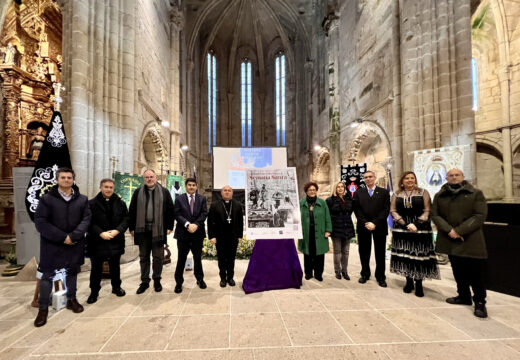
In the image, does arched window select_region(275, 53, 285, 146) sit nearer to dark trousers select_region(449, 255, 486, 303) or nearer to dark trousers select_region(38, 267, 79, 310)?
dark trousers select_region(449, 255, 486, 303)

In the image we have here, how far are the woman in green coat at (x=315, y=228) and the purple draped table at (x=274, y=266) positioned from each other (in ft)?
1.18

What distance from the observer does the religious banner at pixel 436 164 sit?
522 centimetres

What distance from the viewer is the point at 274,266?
149 inches

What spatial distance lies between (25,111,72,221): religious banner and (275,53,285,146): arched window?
18828 mm

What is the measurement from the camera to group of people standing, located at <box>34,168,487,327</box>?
2.91 m

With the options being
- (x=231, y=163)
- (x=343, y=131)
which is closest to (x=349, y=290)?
(x=231, y=163)

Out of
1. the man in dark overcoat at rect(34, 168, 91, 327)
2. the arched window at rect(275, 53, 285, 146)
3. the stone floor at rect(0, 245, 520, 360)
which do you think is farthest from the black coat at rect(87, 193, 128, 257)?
the arched window at rect(275, 53, 285, 146)

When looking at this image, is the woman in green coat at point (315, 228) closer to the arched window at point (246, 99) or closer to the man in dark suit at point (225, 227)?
the man in dark suit at point (225, 227)

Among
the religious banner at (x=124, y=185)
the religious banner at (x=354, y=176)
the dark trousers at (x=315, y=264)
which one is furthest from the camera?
the religious banner at (x=354, y=176)

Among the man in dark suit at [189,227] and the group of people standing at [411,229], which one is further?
the man in dark suit at [189,227]

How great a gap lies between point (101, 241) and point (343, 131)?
1133 centimetres

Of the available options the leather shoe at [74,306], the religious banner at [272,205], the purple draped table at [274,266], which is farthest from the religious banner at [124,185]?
the purple draped table at [274,266]

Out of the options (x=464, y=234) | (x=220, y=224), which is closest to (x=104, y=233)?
(x=220, y=224)

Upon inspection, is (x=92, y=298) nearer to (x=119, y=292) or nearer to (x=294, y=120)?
(x=119, y=292)
